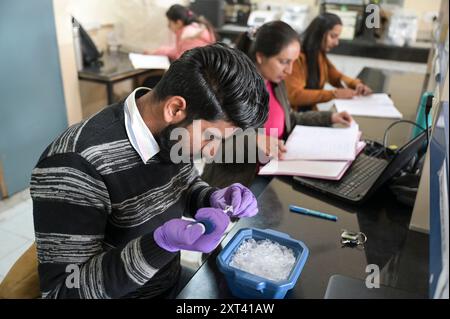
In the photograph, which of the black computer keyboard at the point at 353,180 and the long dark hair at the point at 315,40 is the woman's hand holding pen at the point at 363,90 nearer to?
the long dark hair at the point at 315,40

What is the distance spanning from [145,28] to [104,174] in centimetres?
296

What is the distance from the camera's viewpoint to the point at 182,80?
84cm

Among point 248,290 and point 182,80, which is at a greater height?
point 182,80

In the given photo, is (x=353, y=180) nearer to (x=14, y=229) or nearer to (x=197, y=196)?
(x=197, y=196)

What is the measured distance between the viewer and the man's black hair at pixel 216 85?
2.71ft

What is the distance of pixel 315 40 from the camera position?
7.99 ft

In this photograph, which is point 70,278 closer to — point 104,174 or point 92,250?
point 92,250

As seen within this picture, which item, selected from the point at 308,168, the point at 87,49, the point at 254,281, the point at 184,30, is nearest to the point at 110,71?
the point at 87,49

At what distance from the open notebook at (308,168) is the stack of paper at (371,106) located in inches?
29.6

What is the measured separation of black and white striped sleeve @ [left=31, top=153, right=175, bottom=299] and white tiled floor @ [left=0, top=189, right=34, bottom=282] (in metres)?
1.19

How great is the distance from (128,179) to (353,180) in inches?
29.6

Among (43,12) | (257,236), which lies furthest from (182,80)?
(43,12)
